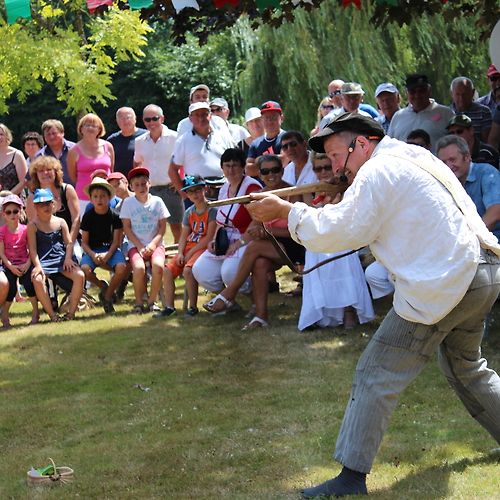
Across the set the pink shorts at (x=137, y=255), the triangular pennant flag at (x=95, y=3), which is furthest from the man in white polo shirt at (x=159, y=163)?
the triangular pennant flag at (x=95, y=3)

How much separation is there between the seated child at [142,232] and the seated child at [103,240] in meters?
0.18

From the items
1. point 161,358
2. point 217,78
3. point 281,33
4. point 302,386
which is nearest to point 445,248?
point 302,386

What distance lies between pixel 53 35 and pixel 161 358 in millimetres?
10691

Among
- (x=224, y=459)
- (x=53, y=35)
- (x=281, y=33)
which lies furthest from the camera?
(x=281, y=33)

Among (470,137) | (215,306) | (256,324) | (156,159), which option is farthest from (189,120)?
(470,137)

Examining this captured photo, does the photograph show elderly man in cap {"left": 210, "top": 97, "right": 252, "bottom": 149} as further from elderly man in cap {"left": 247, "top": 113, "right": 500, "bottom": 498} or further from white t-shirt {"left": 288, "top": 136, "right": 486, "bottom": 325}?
white t-shirt {"left": 288, "top": 136, "right": 486, "bottom": 325}

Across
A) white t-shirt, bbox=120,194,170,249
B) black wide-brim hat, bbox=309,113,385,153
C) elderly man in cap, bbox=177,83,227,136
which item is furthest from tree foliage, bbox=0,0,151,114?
black wide-brim hat, bbox=309,113,385,153

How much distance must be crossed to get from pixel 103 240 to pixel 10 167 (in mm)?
1937

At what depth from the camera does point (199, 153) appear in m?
11.7

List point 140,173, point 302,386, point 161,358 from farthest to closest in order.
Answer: point 140,173
point 161,358
point 302,386

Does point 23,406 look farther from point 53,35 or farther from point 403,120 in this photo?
point 53,35

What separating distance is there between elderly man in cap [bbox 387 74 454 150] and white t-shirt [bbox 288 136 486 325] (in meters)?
5.40

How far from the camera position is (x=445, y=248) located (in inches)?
186

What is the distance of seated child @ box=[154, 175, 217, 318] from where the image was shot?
10.4 metres
